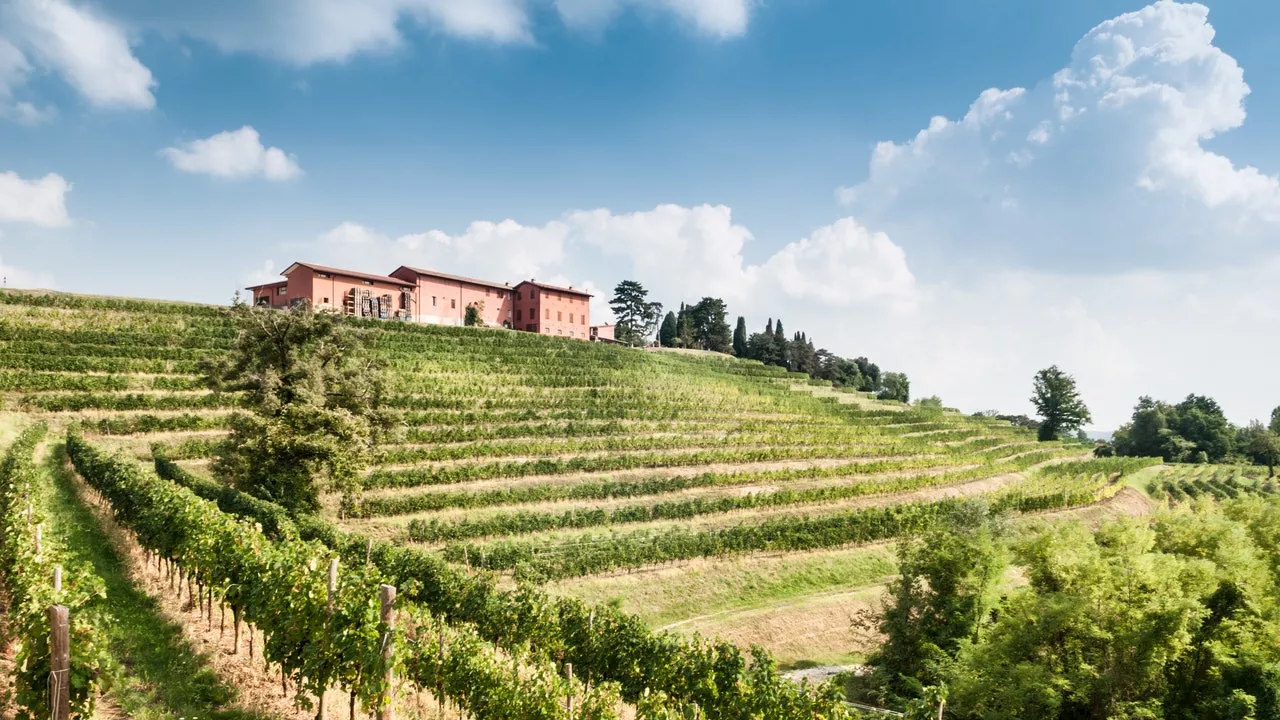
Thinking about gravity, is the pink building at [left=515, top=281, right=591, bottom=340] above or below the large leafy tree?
above

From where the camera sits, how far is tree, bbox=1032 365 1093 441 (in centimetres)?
8744

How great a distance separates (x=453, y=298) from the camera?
6719 cm

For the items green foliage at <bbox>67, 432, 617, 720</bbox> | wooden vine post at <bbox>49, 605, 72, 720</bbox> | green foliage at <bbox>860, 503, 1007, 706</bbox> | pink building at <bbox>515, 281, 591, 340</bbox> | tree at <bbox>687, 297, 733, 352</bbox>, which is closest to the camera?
wooden vine post at <bbox>49, 605, 72, 720</bbox>

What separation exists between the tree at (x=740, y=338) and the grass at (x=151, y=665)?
9476 centimetres

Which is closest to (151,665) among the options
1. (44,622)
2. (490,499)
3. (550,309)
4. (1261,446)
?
(44,622)

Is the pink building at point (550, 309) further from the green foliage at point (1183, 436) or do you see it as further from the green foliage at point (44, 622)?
the green foliage at point (1183, 436)

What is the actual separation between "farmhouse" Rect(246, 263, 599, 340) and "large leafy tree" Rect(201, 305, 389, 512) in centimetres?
2283

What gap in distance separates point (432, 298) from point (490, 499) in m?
39.5

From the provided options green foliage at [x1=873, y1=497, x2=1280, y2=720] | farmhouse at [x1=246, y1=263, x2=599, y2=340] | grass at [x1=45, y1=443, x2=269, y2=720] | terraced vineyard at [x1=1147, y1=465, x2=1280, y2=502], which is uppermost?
farmhouse at [x1=246, y1=263, x2=599, y2=340]

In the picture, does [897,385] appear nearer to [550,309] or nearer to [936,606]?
[550,309]

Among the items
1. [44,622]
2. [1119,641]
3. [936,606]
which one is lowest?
[936,606]

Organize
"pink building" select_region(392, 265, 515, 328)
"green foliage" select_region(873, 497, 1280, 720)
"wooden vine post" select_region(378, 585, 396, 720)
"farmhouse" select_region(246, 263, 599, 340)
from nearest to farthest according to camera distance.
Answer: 1. "wooden vine post" select_region(378, 585, 396, 720)
2. "green foliage" select_region(873, 497, 1280, 720)
3. "farmhouse" select_region(246, 263, 599, 340)
4. "pink building" select_region(392, 265, 515, 328)

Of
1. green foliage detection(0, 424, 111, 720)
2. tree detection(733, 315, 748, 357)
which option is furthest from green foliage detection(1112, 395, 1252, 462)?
green foliage detection(0, 424, 111, 720)

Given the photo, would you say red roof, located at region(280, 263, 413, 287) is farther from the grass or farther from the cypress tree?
the cypress tree
